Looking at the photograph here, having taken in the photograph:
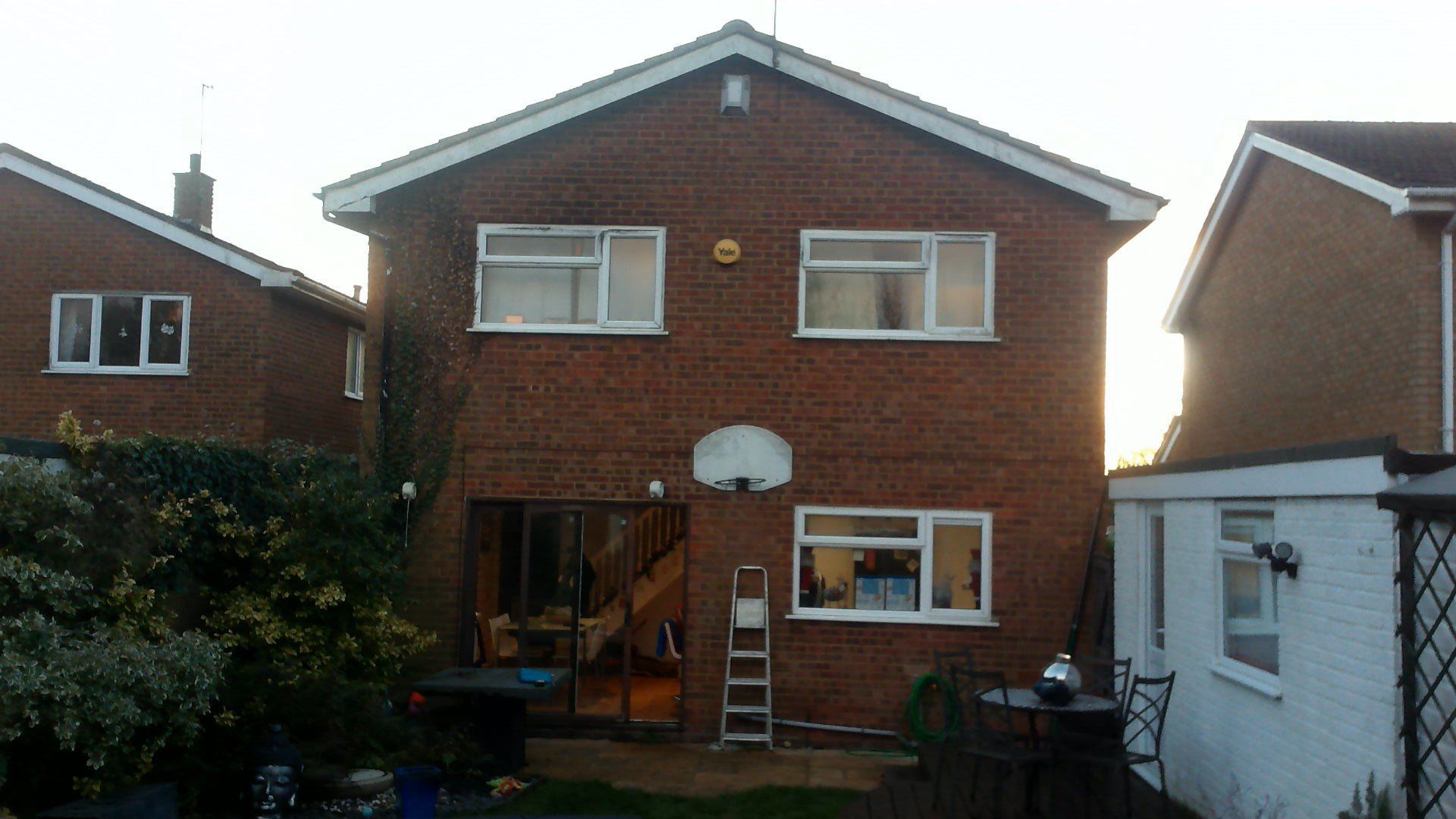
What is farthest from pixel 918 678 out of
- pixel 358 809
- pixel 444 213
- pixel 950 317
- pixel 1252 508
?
pixel 444 213

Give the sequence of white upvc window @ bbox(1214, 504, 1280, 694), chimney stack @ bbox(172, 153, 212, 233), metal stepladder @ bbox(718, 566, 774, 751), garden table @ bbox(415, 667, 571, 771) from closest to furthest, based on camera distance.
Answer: white upvc window @ bbox(1214, 504, 1280, 694)
garden table @ bbox(415, 667, 571, 771)
metal stepladder @ bbox(718, 566, 774, 751)
chimney stack @ bbox(172, 153, 212, 233)

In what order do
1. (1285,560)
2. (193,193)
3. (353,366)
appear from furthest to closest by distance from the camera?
(193,193), (353,366), (1285,560)

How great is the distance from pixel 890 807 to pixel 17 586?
5.59m

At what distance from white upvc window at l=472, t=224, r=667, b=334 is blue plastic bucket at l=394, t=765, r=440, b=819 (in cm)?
471

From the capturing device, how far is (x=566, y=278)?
467 inches

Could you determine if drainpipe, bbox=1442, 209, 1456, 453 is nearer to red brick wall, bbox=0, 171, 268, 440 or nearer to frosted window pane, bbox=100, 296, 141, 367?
red brick wall, bbox=0, 171, 268, 440

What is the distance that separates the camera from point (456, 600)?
37.9ft

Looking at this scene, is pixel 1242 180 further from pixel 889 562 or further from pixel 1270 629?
pixel 1270 629

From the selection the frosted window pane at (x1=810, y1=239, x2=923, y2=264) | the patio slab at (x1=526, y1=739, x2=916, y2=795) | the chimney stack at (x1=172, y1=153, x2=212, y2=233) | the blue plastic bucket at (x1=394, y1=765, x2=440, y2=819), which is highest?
the chimney stack at (x1=172, y1=153, x2=212, y2=233)

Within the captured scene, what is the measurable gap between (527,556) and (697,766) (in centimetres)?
257

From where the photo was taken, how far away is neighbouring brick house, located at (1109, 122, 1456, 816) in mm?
6000

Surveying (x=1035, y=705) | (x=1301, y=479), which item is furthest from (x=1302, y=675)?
(x=1035, y=705)

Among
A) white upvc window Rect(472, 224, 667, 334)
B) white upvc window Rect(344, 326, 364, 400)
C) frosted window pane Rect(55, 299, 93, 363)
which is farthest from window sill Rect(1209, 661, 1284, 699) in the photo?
frosted window pane Rect(55, 299, 93, 363)

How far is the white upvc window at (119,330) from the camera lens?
16.2m
